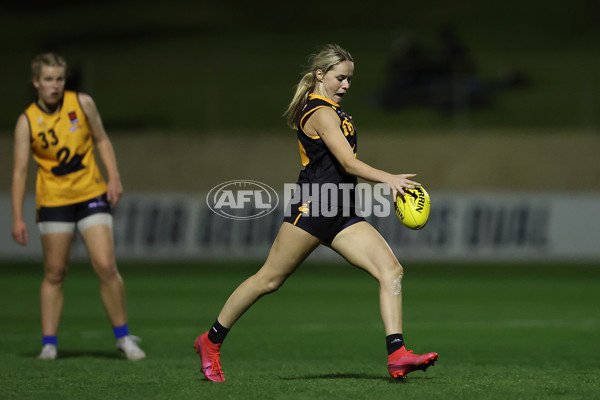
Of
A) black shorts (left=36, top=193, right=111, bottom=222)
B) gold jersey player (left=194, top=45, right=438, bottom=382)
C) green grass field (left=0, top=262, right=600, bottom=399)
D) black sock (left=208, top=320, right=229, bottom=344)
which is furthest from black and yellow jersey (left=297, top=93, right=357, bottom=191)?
black shorts (left=36, top=193, right=111, bottom=222)

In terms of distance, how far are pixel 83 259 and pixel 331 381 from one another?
14218mm

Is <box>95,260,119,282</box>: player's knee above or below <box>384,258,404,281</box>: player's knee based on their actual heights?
below

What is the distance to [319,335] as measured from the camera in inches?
438

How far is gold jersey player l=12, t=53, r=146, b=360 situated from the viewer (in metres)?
8.63

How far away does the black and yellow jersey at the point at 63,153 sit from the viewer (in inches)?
340

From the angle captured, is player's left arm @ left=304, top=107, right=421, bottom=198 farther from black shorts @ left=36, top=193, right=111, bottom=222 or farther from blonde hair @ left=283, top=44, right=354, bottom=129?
black shorts @ left=36, top=193, right=111, bottom=222

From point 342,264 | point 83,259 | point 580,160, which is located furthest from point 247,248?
point 580,160

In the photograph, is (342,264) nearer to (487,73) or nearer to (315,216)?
(487,73)

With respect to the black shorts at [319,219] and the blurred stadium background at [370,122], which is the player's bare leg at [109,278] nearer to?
the black shorts at [319,219]

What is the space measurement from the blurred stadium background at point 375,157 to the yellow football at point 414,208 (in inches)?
42.1

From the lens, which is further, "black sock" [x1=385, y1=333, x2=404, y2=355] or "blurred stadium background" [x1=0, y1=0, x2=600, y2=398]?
"blurred stadium background" [x1=0, y1=0, x2=600, y2=398]

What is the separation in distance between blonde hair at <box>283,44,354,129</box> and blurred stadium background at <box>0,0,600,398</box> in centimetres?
202

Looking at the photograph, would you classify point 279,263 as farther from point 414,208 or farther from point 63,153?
point 63,153

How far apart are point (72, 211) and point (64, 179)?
274 millimetres
